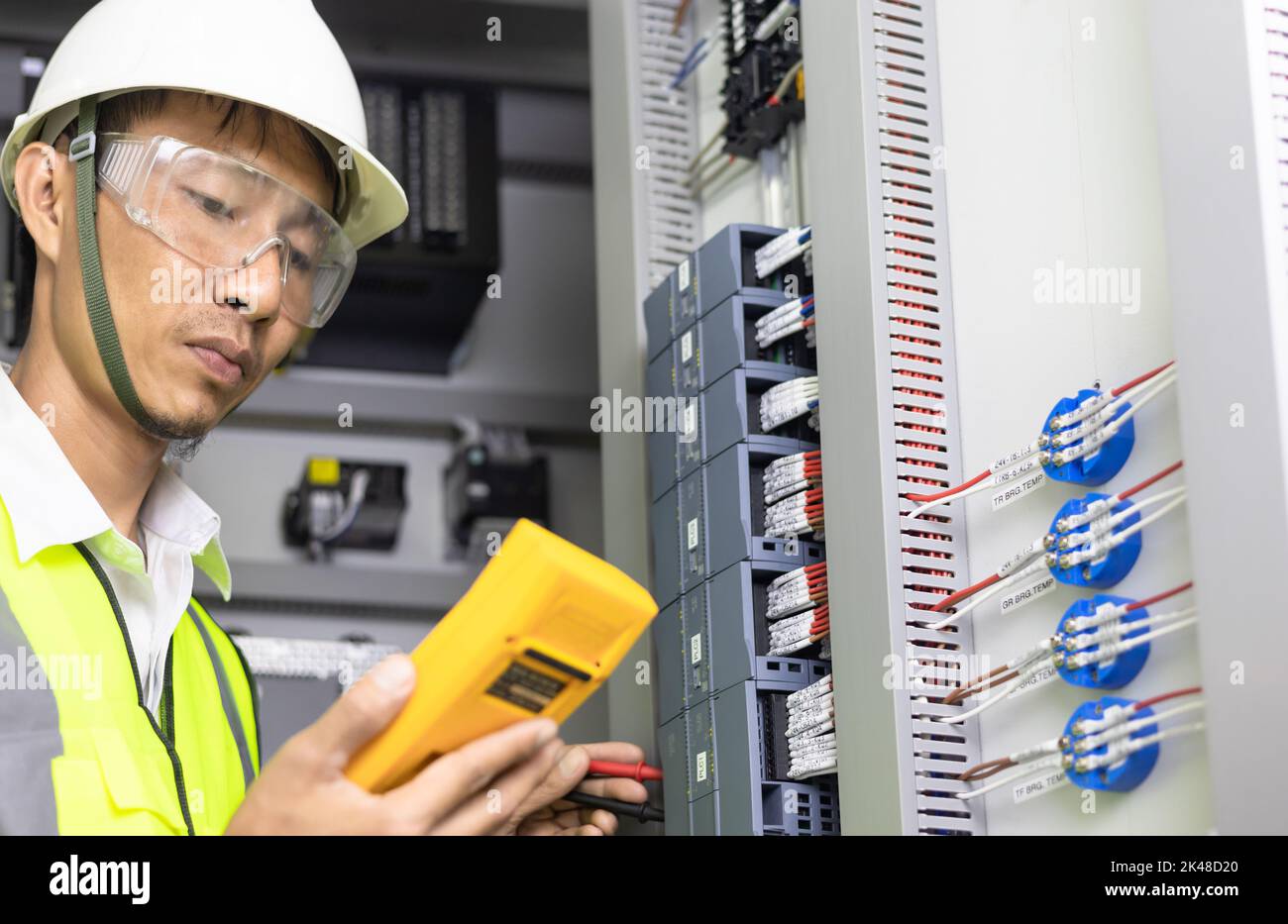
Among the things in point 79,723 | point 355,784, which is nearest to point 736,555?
point 355,784

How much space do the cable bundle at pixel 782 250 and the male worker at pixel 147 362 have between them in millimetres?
592

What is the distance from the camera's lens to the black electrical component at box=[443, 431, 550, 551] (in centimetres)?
348

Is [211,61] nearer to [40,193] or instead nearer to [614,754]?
[40,193]

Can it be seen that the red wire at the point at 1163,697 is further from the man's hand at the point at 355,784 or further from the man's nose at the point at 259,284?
the man's nose at the point at 259,284

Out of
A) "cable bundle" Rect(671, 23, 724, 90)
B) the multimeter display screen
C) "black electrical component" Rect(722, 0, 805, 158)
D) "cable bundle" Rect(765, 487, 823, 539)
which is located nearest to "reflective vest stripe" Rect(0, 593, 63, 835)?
the multimeter display screen

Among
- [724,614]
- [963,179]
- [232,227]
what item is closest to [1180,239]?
[963,179]

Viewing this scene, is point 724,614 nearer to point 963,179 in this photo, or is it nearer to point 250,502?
point 963,179

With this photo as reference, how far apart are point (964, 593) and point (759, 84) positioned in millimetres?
901

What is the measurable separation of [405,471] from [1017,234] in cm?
207

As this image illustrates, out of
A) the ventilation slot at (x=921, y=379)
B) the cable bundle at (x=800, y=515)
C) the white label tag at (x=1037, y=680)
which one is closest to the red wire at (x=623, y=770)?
the cable bundle at (x=800, y=515)

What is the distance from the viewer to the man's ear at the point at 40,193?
202 cm

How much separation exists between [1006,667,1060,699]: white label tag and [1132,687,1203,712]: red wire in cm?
12

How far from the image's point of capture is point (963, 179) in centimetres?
181
